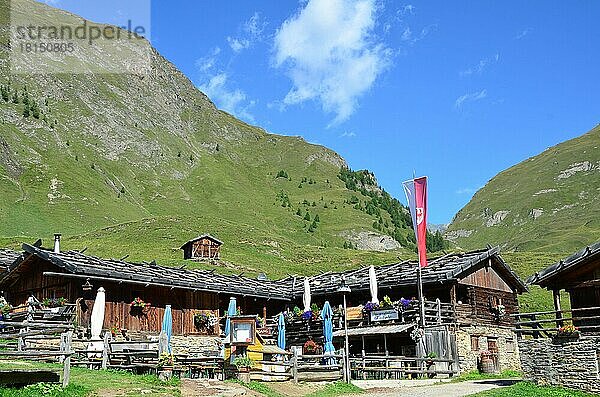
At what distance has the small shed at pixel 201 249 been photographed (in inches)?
2753

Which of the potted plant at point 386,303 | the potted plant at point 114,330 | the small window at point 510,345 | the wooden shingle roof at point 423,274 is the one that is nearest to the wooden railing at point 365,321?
the potted plant at point 386,303

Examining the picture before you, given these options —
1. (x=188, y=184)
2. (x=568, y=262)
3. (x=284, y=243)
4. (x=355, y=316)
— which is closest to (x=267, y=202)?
(x=188, y=184)

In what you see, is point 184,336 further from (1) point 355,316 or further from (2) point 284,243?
(2) point 284,243

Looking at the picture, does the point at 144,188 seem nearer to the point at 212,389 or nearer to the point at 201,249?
the point at 201,249

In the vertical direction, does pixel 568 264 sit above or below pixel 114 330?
above

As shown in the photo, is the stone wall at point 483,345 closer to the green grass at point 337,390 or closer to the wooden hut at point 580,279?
the wooden hut at point 580,279

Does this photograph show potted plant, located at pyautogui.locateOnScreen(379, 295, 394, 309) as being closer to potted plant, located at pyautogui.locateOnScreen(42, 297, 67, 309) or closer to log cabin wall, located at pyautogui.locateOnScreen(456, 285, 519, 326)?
log cabin wall, located at pyautogui.locateOnScreen(456, 285, 519, 326)

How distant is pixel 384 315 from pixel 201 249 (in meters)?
40.8

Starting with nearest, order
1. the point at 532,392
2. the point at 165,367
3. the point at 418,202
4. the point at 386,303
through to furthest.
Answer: the point at 165,367 < the point at 532,392 < the point at 418,202 < the point at 386,303

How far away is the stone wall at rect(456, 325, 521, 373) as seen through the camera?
104 ft

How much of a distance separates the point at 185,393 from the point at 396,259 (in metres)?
60.5

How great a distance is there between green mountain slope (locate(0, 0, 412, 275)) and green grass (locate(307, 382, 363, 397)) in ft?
147

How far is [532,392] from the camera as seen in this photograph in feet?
64.0

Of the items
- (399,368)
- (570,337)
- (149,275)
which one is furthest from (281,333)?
(570,337)
